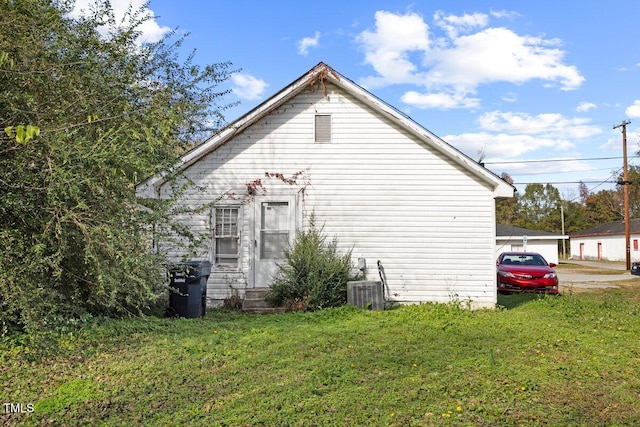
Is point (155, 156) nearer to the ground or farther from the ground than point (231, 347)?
farther from the ground

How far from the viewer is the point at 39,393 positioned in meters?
4.84

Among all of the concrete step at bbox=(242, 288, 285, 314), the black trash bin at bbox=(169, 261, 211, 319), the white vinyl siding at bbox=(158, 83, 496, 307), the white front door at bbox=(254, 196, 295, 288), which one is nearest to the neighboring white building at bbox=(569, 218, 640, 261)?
the white vinyl siding at bbox=(158, 83, 496, 307)

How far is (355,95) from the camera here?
1095cm

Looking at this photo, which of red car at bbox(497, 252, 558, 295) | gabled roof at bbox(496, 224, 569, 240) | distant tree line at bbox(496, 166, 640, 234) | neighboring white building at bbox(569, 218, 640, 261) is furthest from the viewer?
distant tree line at bbox(496, 166, 640, 234)

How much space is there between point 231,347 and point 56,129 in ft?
11.6

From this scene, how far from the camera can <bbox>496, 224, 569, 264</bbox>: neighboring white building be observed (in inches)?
1453

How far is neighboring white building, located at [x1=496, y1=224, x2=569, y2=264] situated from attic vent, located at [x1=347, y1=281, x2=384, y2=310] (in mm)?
28315

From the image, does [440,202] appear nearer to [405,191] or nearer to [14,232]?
[405,191]

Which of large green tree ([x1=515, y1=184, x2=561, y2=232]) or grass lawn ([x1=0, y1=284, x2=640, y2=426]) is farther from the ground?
large green tree ([x1=515, y1=184, x2=561, y2=232])

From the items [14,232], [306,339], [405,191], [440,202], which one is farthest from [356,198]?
[14,232]

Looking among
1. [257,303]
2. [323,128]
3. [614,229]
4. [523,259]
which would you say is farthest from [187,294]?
[614,229]

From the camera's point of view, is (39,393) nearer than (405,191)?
Yes

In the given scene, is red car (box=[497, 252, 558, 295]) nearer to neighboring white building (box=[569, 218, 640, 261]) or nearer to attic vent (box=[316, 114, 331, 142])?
attic vent (box=[316, 114, 331, 142])

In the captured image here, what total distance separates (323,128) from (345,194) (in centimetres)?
164
